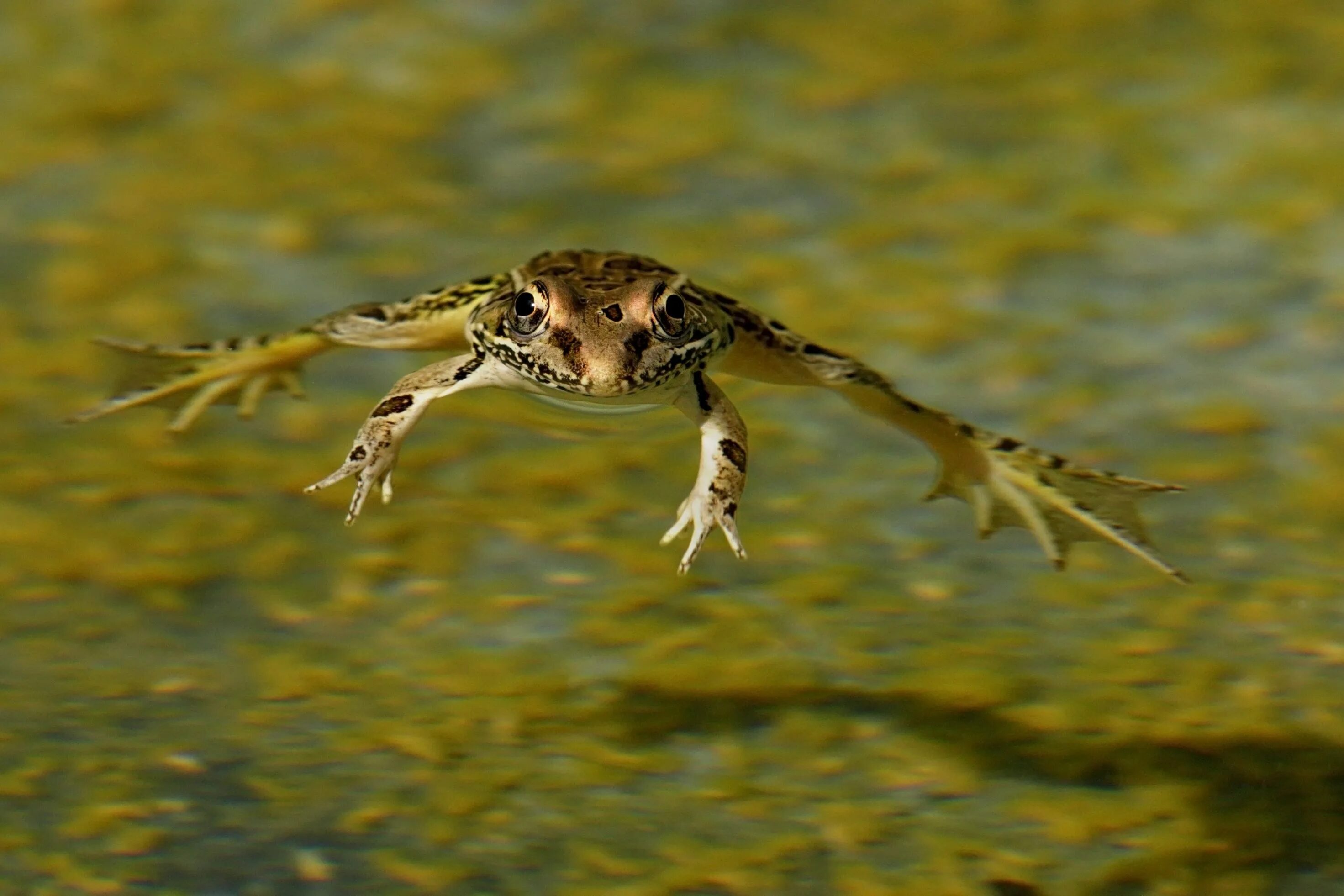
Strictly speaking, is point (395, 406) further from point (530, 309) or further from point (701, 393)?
point (701, 393)

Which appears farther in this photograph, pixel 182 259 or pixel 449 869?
pixel 182 259

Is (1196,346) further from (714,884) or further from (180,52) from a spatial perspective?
(180,52)

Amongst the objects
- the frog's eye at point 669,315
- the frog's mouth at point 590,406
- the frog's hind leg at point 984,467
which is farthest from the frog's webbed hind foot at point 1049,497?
the frog's eye at point 669,315

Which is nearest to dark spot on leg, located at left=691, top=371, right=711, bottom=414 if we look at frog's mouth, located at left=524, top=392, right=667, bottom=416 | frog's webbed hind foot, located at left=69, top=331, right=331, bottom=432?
frog's mouth, located at left=524, top=392, right=667, bottom=416

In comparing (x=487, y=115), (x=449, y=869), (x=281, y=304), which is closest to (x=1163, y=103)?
(x=487, y=115)

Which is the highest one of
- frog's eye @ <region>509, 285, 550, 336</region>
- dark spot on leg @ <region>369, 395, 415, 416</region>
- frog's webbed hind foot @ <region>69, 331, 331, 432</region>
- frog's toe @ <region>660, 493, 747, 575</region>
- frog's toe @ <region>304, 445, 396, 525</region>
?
frog's webbed hind foot @ <region>69, 331, 331, 432</region>

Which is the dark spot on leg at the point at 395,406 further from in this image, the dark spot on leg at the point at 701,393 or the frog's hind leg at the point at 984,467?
the frog's hind leg at the point at 984,467

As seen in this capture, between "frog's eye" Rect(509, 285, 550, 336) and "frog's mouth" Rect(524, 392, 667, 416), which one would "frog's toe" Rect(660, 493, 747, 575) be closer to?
"frog's mouth" Rect(524, 392, 667, 416)

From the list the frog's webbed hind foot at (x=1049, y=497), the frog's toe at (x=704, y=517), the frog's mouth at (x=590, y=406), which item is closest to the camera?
the frog's toe at (x=704, y=517)
